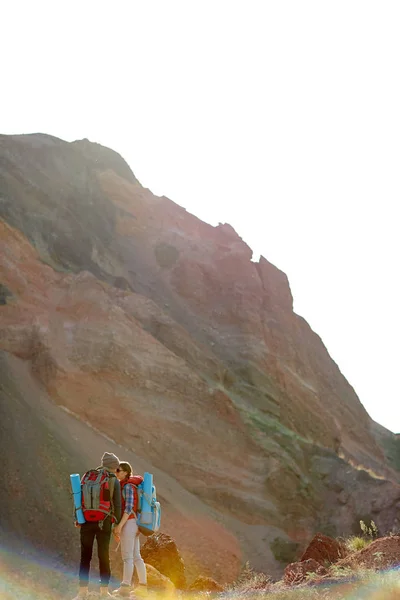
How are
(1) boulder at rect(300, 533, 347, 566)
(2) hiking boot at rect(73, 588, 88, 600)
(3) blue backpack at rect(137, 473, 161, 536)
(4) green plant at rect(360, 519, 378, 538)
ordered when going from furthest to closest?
(1) boulder at rect(300, 533, 347, 566)
(4) green plant at rect(360, 519, 378, 538)
(3) blue backpack at rect(137, 473, 161, 536)
(2) hiking boot at rect(73, 588, 88, 600)

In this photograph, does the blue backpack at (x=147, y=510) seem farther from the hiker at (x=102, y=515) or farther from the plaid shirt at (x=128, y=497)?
the hiker at (x=102, y=515)

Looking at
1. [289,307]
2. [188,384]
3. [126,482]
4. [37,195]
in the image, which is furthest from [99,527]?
[289,307]

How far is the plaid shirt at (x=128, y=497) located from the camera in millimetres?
8367

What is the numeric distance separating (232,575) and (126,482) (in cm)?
1091

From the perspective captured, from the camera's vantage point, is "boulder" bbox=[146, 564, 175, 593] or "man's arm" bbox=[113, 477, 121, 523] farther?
"boulder" bbox=[146, 564, 175, 593]

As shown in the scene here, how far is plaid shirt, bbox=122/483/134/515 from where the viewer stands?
8367 mm

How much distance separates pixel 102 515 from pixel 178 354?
18673 millimetres

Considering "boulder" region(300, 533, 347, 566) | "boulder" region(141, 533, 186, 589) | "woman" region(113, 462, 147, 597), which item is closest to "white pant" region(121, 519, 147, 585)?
"woman" region(113, 462, 147, 597)

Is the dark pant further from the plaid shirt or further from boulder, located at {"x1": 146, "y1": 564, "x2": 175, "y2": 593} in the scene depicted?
boulder, located at {"x1": 146, "y1": 564, "x2": 175, "y2": 593}

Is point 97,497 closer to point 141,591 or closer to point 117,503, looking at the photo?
point 117,503

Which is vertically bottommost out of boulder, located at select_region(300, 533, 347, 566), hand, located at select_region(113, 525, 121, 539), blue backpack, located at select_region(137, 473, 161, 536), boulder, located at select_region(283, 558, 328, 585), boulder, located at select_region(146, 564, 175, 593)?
boulder, located at select_region(146, 564, 175, 593)

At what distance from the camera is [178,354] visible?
88.2 ft

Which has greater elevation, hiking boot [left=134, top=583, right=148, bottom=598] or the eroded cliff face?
the eroded cliff face

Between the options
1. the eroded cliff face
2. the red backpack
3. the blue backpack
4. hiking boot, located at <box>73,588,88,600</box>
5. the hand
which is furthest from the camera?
the eroded cliff face
